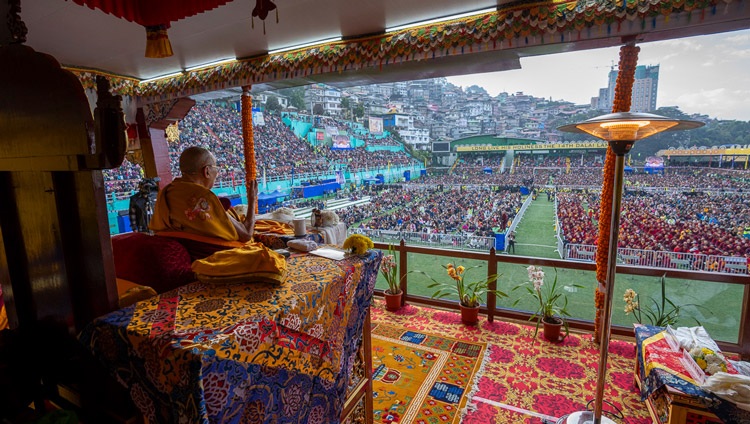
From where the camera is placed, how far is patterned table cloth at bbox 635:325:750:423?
173 cm

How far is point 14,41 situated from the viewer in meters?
0.94

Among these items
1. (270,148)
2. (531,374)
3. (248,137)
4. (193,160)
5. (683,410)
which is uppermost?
(270,148)

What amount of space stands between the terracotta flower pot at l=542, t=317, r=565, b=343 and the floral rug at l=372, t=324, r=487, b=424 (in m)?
0.62

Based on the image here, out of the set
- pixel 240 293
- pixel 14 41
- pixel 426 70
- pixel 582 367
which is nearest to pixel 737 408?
pixel 582 367

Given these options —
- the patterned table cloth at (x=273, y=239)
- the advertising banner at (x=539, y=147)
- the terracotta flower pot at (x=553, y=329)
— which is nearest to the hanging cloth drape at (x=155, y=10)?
the patterned table cloth at (x=273, y=239)

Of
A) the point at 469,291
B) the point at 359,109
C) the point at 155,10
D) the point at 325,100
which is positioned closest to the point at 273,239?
the point at 155,10

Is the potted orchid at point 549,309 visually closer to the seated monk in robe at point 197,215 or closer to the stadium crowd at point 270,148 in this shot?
the seated monk in robe at point 197,215

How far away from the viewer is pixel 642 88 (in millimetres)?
3105

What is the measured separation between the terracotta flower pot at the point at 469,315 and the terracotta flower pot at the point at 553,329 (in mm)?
627

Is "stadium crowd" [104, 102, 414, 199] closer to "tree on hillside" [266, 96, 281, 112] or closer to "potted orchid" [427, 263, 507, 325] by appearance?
"tree on hillside" [266, 96, 281, 112]

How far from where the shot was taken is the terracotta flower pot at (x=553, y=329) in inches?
127

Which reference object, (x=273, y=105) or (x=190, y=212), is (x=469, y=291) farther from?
(x=273, y=105)

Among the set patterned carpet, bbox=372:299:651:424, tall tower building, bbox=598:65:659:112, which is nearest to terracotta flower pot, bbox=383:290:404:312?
patterned carpet, bbox=372:299:651:424

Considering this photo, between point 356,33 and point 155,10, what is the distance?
2.06 metres
